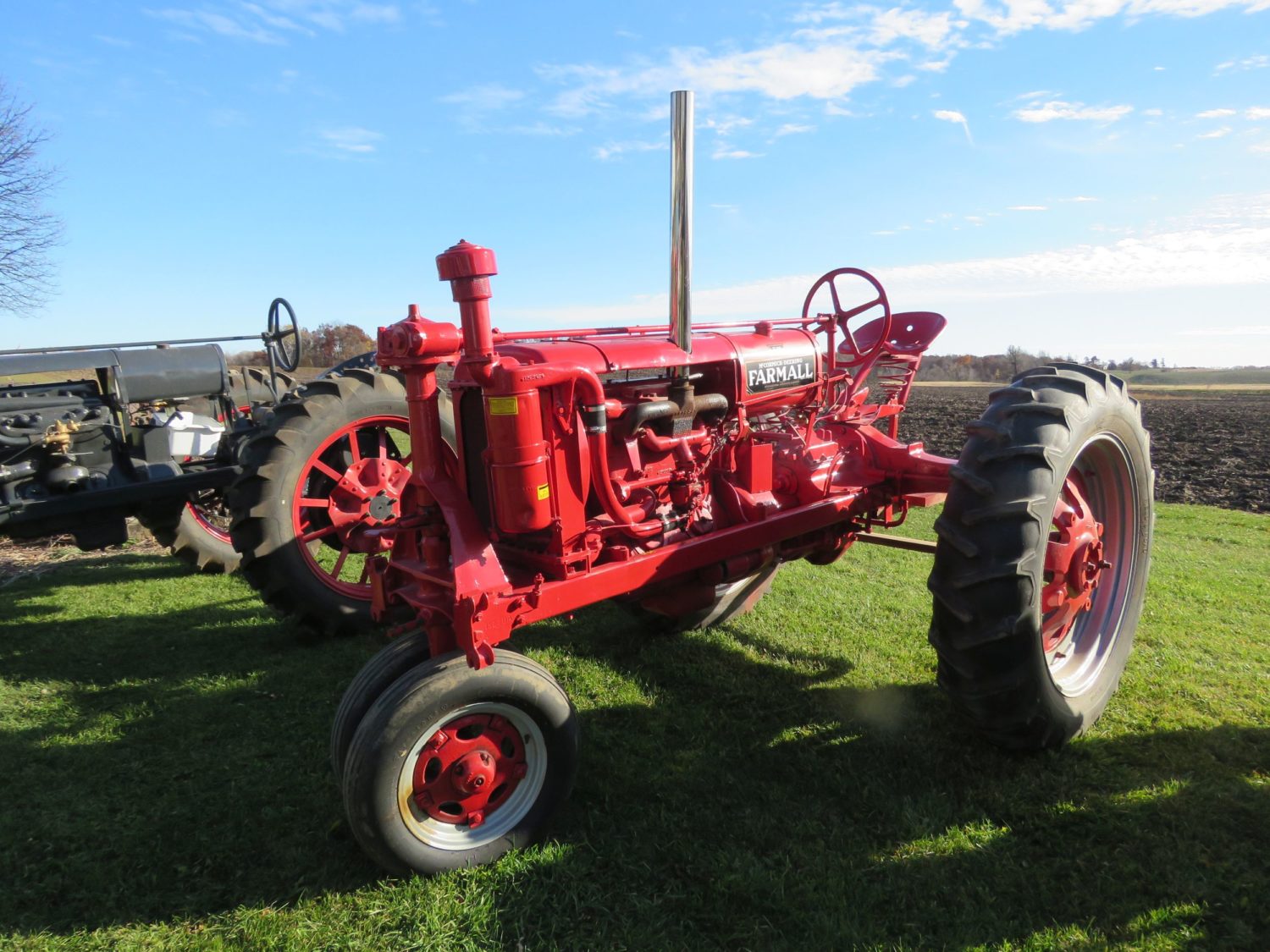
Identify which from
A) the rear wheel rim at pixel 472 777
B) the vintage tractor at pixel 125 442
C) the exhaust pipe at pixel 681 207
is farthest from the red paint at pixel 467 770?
the vintage tractor at pixel 125 442

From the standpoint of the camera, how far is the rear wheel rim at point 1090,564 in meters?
3.13

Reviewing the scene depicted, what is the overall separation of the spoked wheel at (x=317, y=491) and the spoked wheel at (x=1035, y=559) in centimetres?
247

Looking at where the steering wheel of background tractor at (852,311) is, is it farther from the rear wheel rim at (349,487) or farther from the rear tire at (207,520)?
the rear tire at (207,520)

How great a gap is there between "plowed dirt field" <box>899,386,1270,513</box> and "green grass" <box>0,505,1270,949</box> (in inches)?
146

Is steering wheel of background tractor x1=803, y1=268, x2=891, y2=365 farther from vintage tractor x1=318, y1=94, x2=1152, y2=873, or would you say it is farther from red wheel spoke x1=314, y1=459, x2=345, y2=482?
red wheel spoke x1=314, y1=459, x2=345, y2=482

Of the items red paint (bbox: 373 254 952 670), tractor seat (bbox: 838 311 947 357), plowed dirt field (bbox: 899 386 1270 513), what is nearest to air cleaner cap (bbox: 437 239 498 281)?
red paint (bbox: 373 254 952 670)

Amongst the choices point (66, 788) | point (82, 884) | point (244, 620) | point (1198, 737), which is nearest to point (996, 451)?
point (1198, 737)

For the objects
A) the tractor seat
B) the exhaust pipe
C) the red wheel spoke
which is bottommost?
the red wheel spoke

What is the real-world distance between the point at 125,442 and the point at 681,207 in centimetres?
451

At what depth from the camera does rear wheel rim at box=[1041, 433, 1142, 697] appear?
313cm

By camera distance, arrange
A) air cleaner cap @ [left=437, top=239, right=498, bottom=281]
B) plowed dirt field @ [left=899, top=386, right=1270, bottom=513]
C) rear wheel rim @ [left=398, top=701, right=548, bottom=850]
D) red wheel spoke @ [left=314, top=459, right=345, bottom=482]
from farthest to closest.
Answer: plowed dirt field @ [left=899, top=386, right=1270, bottom=513] < red wheel spoke @ [left=314, top=459, right=345, bottom=482] < air cleaner cap @ [left=437, top=239, right=498, bottom=281] < rear wheel rim @ [left=398, top=701, right=548, bottom=850]

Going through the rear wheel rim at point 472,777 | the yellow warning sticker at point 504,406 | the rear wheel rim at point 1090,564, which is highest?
the yellow warning sticker at point 504,406

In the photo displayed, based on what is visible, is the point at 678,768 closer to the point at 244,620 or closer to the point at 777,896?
the point at 777,896

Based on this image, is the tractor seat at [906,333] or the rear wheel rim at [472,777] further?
the tractor seat at [906,333]
